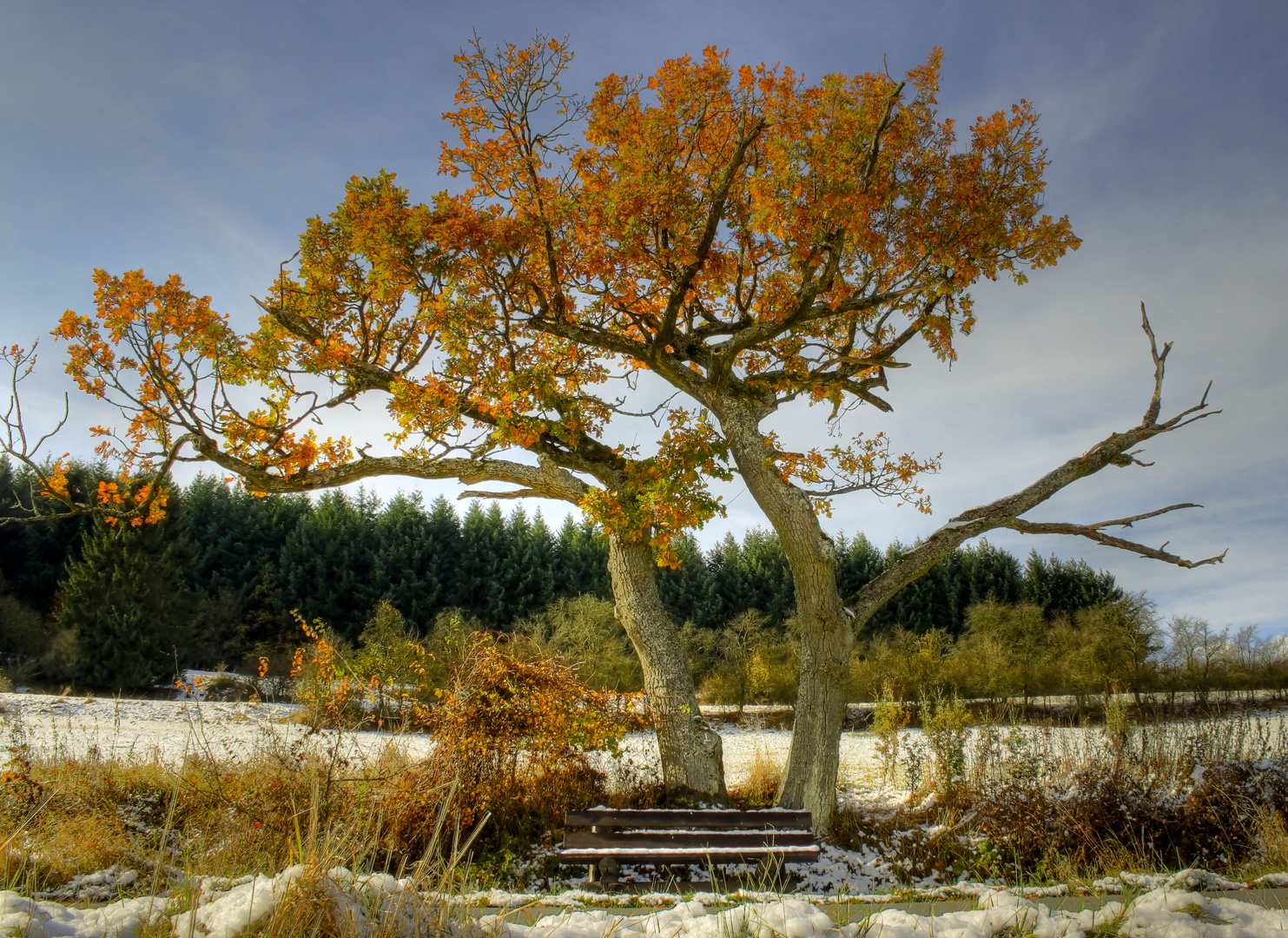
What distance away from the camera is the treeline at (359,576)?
2330cm

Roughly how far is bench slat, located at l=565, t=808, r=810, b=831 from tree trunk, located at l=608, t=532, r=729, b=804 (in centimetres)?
179

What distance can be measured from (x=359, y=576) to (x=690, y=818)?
2725 centimetres

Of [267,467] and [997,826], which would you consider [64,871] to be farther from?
[997,826]

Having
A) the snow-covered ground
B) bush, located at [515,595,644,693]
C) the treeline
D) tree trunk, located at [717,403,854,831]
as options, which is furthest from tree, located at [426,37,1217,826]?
the treeline

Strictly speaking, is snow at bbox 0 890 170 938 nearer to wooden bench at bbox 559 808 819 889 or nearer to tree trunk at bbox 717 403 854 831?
wooden bench at bbox 559 808 819 889

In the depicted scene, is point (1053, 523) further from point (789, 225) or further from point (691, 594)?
point (691, 594)

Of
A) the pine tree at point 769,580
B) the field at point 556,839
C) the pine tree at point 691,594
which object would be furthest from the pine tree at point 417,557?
the field at point 556,839

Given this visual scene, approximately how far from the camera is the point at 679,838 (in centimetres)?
546

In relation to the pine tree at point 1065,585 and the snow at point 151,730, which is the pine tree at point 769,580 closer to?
the pine tree at point 1065,585

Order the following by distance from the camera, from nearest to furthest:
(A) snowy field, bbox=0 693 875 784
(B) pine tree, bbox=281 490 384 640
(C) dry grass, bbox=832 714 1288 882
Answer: (C) dry grass, bbox=832 714 1288 882
(A) snowy field, bbox=0 693 875 784
(B) pine tree, bbox=281 490 384 640

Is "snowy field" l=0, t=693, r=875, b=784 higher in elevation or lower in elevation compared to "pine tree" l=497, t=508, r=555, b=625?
lower

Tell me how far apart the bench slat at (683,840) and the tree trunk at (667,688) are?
2200 mm

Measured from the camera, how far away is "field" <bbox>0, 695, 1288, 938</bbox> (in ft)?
7.87

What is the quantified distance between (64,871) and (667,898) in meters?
3.71
